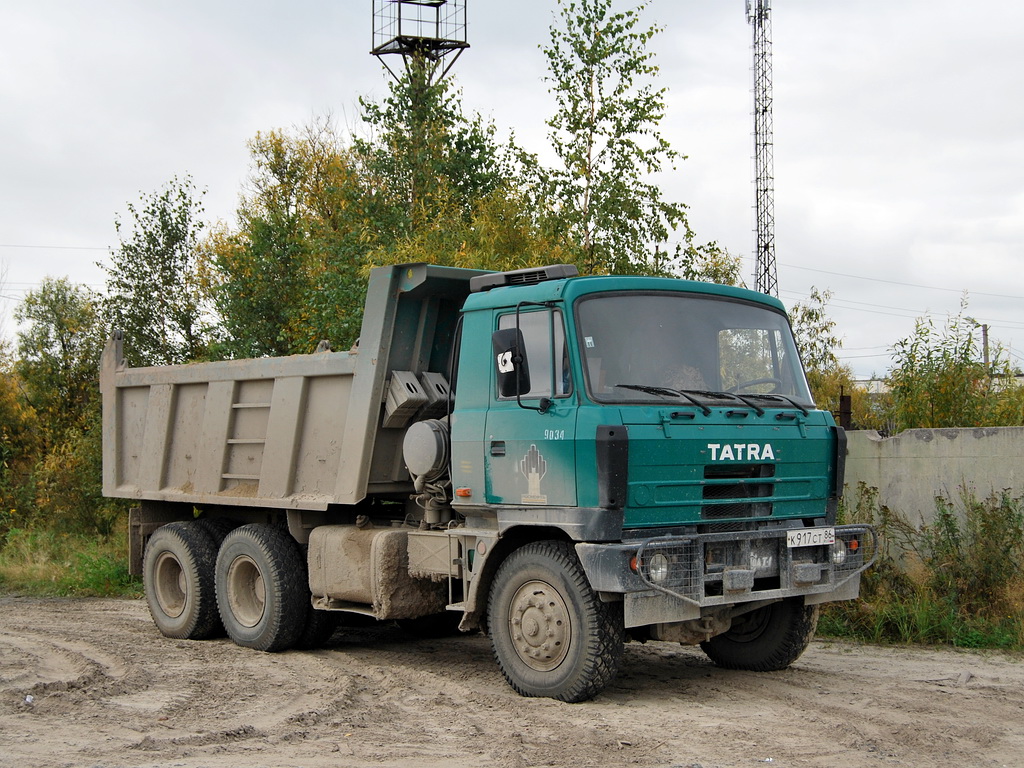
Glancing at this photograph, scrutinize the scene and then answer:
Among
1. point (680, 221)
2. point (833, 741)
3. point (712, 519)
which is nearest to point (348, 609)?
point (712, 519)

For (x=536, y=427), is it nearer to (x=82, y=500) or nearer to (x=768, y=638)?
(x=768, y=638)

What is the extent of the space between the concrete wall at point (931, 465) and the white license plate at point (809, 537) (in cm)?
349

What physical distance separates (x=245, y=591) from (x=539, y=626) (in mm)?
3841

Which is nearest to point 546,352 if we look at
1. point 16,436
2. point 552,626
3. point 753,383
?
point 753,383

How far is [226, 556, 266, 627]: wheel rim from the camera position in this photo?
10023 mm

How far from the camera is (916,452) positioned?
11031 millimetres

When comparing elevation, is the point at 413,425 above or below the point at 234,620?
above

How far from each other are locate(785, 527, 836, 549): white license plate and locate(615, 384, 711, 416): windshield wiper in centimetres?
103

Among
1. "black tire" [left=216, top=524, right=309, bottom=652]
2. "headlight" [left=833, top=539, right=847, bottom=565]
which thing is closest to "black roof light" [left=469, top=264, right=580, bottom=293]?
"headlight" [left=833, top=539, right=847, bottom=565]

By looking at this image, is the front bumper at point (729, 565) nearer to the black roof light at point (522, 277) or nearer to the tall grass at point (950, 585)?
the black roof light at point (522, 277)

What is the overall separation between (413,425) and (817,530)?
297 centimetres

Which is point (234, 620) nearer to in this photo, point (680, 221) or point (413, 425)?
point (413, 425)

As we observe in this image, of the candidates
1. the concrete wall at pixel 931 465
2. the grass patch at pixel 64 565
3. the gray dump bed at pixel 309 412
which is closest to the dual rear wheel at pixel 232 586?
the gray dump bed at pixel 309 412

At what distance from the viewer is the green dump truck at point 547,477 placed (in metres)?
7.03
